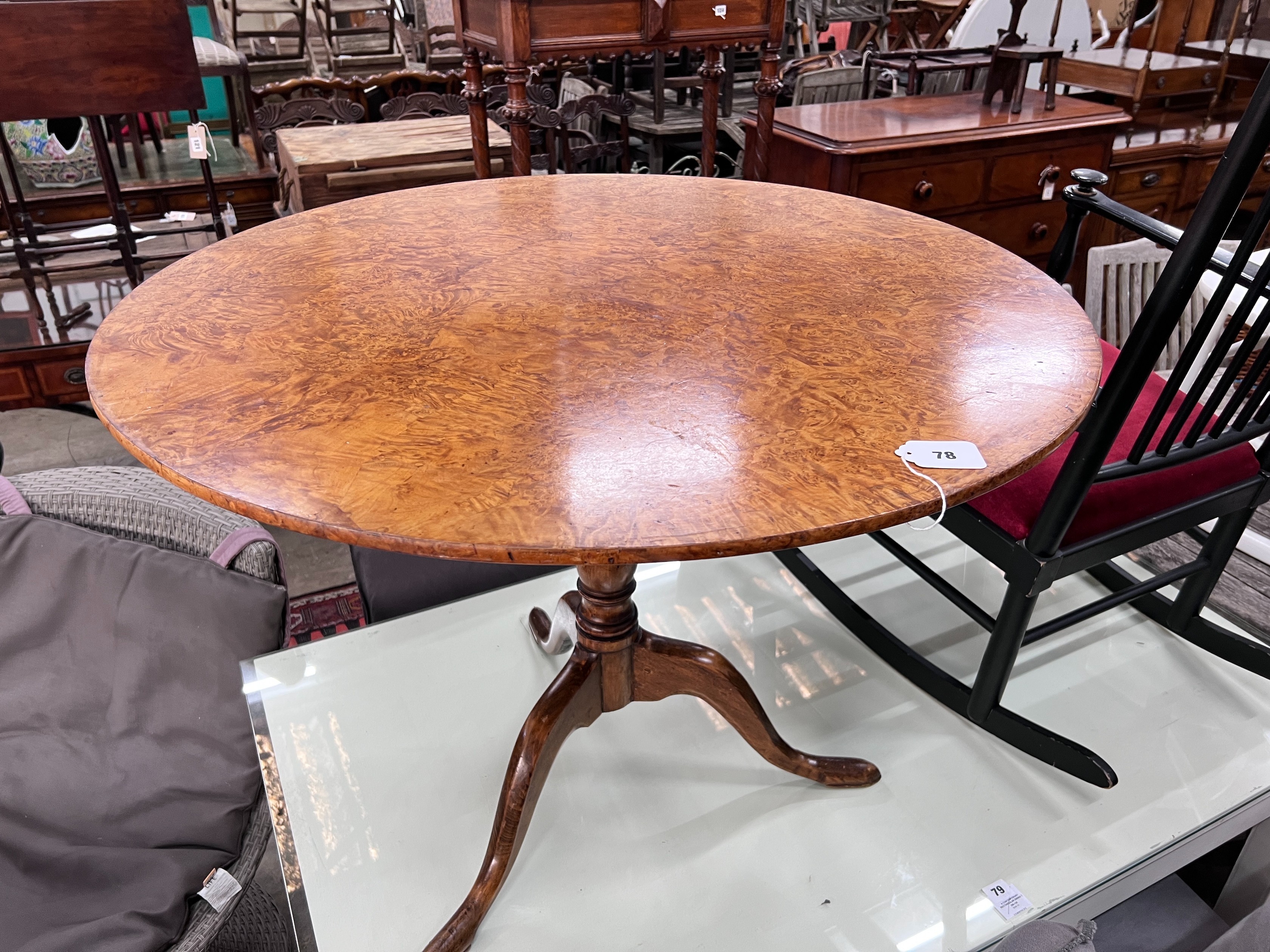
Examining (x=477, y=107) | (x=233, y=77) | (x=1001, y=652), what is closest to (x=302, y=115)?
(x=477, y=107)

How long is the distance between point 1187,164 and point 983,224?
113 centimetres

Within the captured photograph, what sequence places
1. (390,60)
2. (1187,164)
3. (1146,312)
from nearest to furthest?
(1146,312), (1187,164), (390,60)

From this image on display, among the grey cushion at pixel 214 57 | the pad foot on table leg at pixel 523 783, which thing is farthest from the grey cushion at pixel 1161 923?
the grey cushion at pixel 214 57

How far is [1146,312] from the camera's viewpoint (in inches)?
37.8

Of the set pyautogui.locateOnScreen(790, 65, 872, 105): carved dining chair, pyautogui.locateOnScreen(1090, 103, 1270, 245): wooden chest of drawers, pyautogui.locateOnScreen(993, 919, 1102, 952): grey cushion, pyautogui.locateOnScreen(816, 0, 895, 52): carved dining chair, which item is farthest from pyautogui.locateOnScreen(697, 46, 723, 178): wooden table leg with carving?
pyautogui.locateOnScreen(816, 0, 895, 52): carved dining chair

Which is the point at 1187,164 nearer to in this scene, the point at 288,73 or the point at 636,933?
the point at 636,933

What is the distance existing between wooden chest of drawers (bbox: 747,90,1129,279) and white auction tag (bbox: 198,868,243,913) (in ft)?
7.83

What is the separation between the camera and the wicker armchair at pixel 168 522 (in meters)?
1.43

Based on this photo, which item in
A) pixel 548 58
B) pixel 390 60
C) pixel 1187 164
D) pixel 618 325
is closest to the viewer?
pixel 618 325

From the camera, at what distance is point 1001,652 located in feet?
4.27

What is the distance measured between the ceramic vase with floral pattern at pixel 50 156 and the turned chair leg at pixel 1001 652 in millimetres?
3927

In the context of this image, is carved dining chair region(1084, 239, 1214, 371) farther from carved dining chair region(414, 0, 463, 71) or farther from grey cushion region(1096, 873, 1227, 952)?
carved dining chair region(414, 0, 463, 71)

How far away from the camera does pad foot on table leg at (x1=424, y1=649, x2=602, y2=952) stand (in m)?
1.14

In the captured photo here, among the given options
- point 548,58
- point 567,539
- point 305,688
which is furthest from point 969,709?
point 548,58
